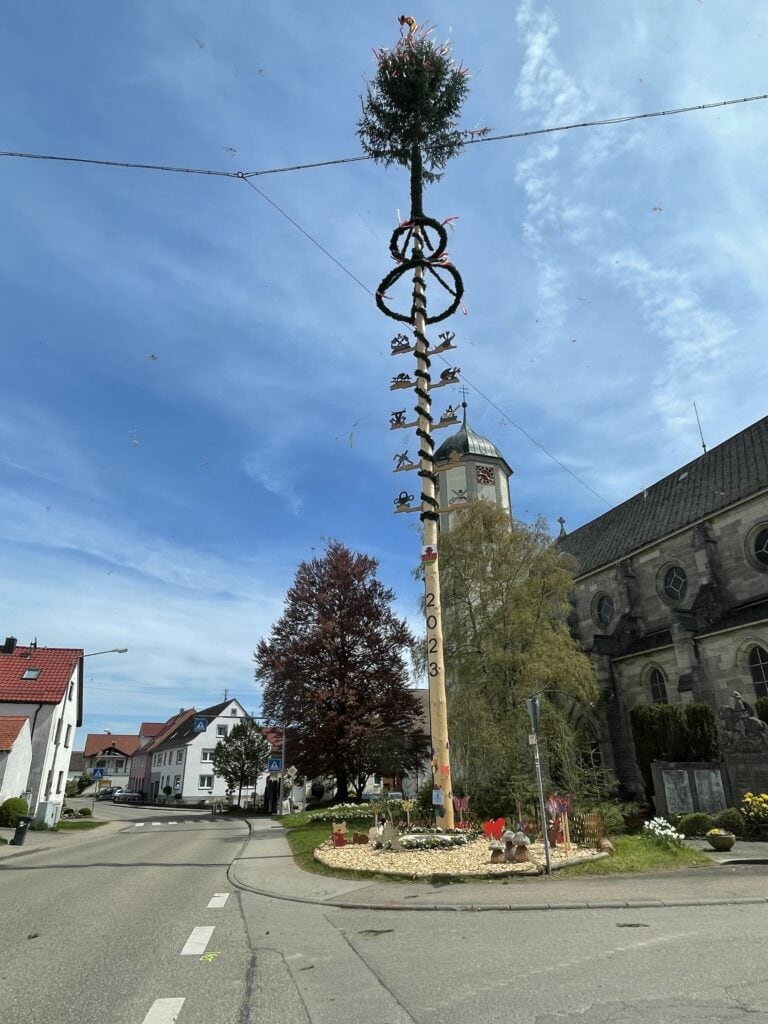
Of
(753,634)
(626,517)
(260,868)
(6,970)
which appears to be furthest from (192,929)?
(626,517)

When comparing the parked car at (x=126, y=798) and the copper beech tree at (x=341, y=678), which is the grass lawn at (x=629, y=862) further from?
the parked car at (x=126, y=798)

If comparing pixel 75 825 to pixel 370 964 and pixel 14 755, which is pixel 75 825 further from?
pixel 370 964

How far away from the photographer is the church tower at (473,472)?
39.5 metres

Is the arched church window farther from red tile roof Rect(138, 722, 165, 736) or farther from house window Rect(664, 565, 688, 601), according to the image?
red tile roof Rect(138, 722, 165, 736)

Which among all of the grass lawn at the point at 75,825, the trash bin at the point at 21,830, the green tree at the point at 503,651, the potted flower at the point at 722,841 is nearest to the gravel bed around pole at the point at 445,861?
the potted flower at the point at 722,841

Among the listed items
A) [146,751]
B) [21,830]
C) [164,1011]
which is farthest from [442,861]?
[146,751]

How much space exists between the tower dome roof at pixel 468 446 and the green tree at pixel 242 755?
2326 cm

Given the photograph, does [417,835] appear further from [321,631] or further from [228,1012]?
[321,631]

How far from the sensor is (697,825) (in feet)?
45.3

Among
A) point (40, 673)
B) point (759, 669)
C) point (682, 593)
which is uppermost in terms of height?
point (682, 593)

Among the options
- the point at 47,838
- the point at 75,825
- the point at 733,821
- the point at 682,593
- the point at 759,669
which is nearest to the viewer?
the point at 733,821

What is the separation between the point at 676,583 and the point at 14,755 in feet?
91.4

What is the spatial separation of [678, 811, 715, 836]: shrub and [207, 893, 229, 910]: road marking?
9924mm

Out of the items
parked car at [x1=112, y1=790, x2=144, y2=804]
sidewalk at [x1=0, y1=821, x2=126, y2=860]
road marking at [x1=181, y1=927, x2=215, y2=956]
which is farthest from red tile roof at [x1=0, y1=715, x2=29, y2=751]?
parked car at [x1=112, y1=790, x2=144, y2=804]
